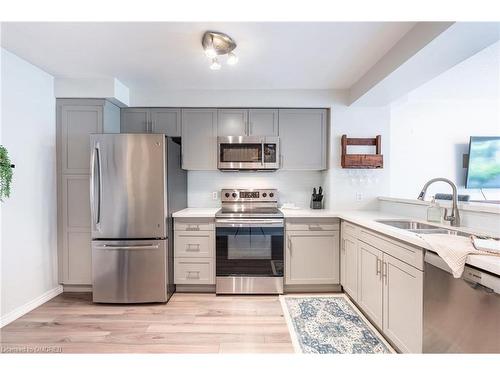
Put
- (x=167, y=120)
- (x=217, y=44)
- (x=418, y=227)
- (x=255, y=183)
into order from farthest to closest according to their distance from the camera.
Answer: (x=255, y=183)
(x=167, y=120)
(x=418, y=227)
(x=217, y=44)

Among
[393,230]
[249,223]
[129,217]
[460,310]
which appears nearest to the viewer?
[460,310]

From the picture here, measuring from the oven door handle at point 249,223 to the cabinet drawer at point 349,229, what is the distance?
2.20 ft

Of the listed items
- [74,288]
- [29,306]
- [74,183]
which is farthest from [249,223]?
[29,306]

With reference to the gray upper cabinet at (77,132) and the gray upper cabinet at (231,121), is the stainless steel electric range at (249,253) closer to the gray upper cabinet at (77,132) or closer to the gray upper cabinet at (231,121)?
the gray upper cabinet at (231,121)

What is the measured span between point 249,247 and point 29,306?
2.22m

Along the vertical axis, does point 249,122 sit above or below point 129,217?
above

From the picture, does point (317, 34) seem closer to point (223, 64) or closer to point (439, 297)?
point (223, 64)

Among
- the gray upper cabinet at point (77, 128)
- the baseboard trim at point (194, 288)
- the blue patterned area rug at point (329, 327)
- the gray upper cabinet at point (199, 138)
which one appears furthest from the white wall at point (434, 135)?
the gray upper cabinet at point (77, 128)

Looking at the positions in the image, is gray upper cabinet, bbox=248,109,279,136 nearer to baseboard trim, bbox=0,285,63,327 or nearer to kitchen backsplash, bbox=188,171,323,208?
kitchen backsplash, bbox=188,171,323,208

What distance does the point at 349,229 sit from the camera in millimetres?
2467

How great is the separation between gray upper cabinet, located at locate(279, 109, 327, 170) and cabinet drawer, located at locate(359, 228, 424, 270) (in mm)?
1208

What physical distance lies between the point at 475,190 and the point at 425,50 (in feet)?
10.3

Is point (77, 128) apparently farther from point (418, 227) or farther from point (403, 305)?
point (418, 227)
